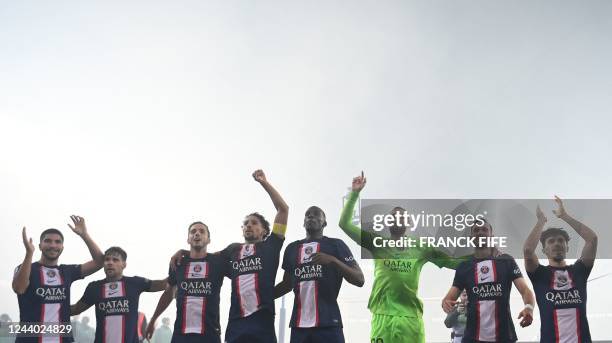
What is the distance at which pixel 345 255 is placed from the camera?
7977 millimetres

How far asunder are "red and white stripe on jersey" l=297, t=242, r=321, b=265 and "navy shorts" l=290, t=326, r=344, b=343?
0.87 m

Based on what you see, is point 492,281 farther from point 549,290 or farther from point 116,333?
point 116,333

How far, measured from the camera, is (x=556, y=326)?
25.7ft

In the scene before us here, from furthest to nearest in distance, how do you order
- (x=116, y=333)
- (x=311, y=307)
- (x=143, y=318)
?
1. (x=143, y=318)
2. (x=116, y=333)
3. (x=311, y=307)

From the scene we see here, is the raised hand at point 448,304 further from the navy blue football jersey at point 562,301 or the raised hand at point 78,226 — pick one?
the raised hand at point 78,226

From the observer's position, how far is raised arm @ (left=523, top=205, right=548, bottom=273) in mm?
7988

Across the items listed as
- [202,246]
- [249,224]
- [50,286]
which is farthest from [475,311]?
[50,286]

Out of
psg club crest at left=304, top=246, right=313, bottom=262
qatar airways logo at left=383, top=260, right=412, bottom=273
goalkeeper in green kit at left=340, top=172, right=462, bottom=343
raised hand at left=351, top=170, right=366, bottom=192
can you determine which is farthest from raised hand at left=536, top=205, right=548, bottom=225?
psg club crest at left=304, top=246, right=313, bottom=262


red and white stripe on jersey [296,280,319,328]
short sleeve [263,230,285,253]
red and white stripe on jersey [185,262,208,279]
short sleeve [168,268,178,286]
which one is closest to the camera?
red and white stripe on jersey [296,280,319,328]

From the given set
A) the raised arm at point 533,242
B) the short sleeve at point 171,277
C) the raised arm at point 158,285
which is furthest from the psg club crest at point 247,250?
the raised arm at point 533,242

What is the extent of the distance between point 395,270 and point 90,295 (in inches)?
178

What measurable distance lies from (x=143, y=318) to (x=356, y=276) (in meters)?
4.40

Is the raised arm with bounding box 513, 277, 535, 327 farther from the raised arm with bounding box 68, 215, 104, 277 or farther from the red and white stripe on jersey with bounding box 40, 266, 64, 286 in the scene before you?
the red and white stripe on jersey with bounding box 40, 266, 64, 286

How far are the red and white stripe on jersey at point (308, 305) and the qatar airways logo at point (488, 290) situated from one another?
2135mm
